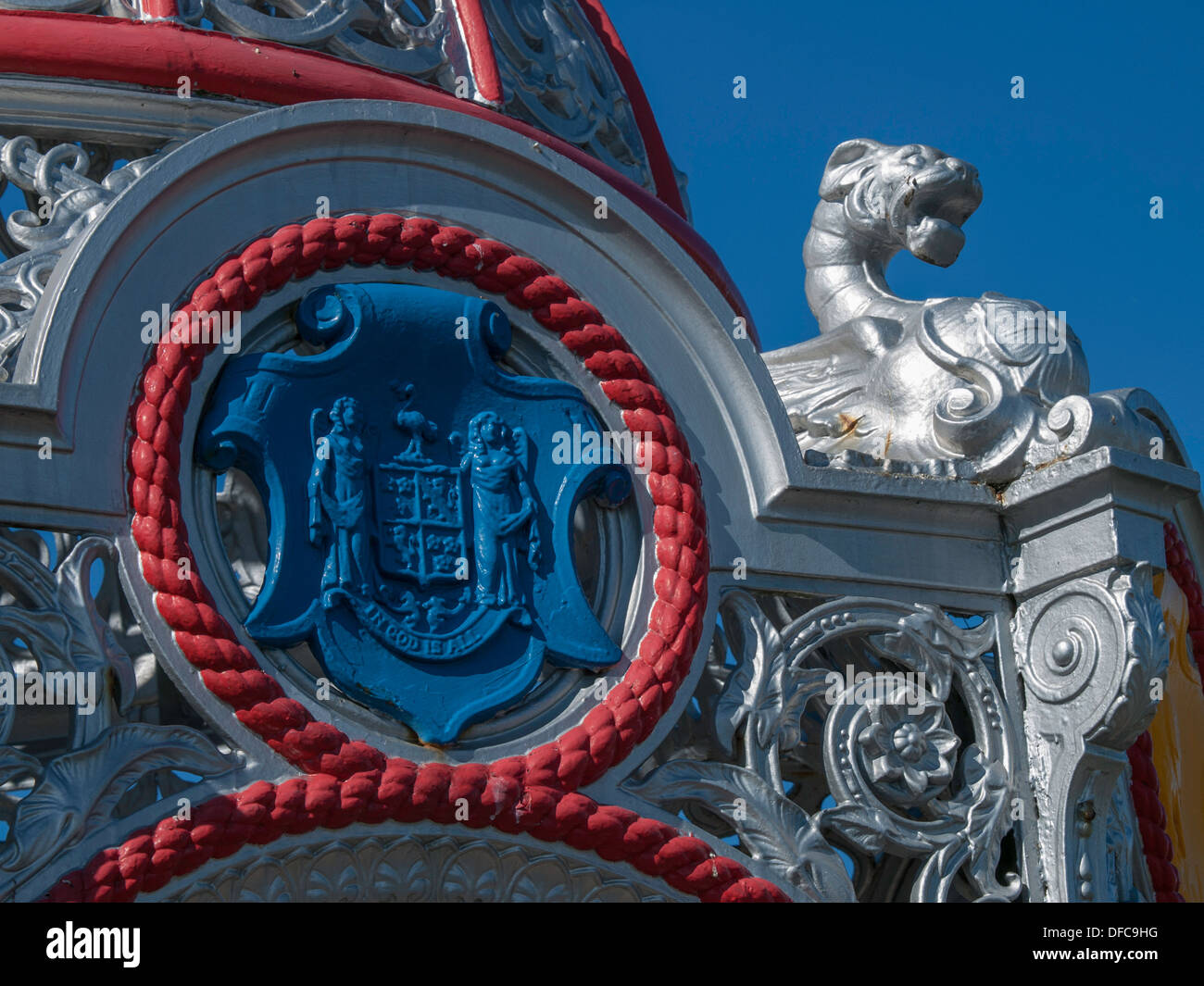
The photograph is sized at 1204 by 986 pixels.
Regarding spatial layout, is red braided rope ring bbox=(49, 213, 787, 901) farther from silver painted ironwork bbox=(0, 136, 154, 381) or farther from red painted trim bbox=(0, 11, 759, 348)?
red painted trim bbox=(0, 11, 759, 348)

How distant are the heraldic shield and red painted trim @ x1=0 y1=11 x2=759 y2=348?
109cm

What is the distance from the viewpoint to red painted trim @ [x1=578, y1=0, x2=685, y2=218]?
11180mm

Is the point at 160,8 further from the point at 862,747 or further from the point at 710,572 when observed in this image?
the point at 862,747

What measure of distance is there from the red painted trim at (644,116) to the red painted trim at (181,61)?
81.2 inches

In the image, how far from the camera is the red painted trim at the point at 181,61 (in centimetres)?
840

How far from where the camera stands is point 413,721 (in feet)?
24.5

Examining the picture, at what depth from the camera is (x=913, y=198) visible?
10.0m

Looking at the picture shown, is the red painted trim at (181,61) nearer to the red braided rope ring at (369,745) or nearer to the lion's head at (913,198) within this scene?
the red braided rope ring at (369,745)

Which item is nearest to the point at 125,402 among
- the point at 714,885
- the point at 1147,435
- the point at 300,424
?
the point at 300,424

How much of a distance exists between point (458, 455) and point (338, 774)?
53.2 inches

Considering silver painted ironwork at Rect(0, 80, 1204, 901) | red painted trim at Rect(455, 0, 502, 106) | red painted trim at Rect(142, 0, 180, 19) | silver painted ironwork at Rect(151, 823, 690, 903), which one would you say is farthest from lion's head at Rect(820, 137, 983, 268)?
silver painted ironwork at Rect(151, 823, 690, 903)

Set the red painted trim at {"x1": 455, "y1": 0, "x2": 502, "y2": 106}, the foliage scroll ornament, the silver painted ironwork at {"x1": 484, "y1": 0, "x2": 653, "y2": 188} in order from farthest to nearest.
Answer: the silver painted ironwork at {"x1": 484, "y1": 0, "x2": 653, "y2": 188}
the red painted trim at {"x1": 455, "y1": 0, "x2": 502, "y2": 106}
the foliage scroll ornament

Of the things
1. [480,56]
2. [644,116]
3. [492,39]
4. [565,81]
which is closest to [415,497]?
[480,56]

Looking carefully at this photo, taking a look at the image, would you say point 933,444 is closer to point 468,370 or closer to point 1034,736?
point 1034,736
